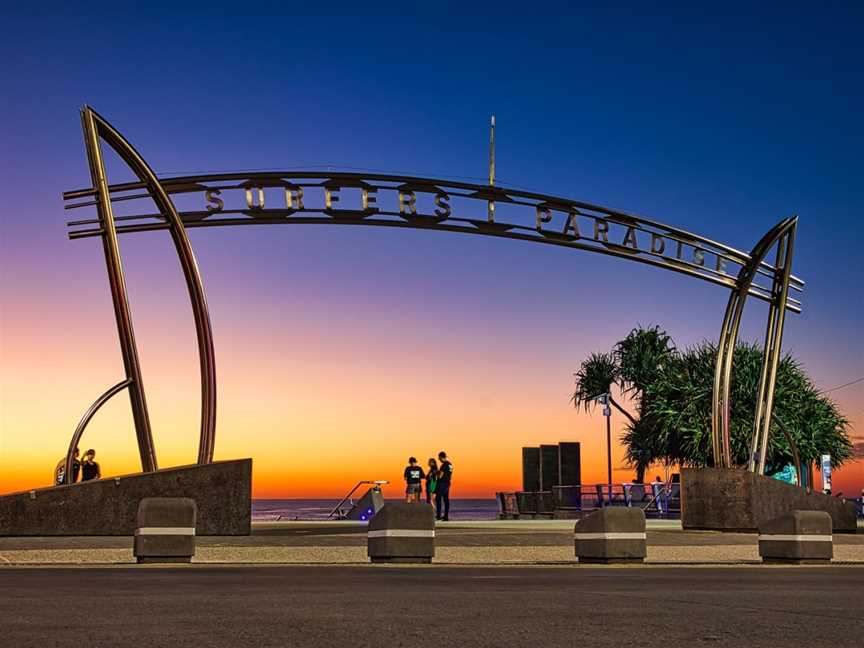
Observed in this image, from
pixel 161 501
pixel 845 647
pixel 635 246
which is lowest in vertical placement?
pixel 845 647

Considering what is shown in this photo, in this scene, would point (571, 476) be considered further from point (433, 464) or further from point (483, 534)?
point (483, 534)

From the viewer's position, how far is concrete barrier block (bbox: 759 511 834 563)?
1691cm

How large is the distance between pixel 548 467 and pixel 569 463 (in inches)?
48.8

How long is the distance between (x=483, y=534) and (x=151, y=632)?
1597 cm

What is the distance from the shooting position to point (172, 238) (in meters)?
20.2

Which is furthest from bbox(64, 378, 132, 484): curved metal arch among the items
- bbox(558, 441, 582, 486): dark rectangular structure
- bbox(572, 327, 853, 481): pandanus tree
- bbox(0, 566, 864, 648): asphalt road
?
bbox(572, 327, 853, 481): pandanus tree

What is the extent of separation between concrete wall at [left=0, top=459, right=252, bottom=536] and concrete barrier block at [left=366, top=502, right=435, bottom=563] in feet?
13.7

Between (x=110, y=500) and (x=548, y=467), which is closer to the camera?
(x=110, y=500)

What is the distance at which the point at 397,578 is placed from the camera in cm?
1241

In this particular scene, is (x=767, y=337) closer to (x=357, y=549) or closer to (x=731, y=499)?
(x=731, y=499)

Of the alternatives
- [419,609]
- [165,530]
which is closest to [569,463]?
[165,530]

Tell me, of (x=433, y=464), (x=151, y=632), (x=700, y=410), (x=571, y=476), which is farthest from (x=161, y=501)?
(x=700, y=410)

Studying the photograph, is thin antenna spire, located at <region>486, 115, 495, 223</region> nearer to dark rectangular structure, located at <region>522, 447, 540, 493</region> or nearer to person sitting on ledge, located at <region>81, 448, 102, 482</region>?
person sitting on ledge, located at <region>81, 448, 102, 482</region>

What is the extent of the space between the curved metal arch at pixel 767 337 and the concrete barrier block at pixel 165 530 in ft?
40.3
